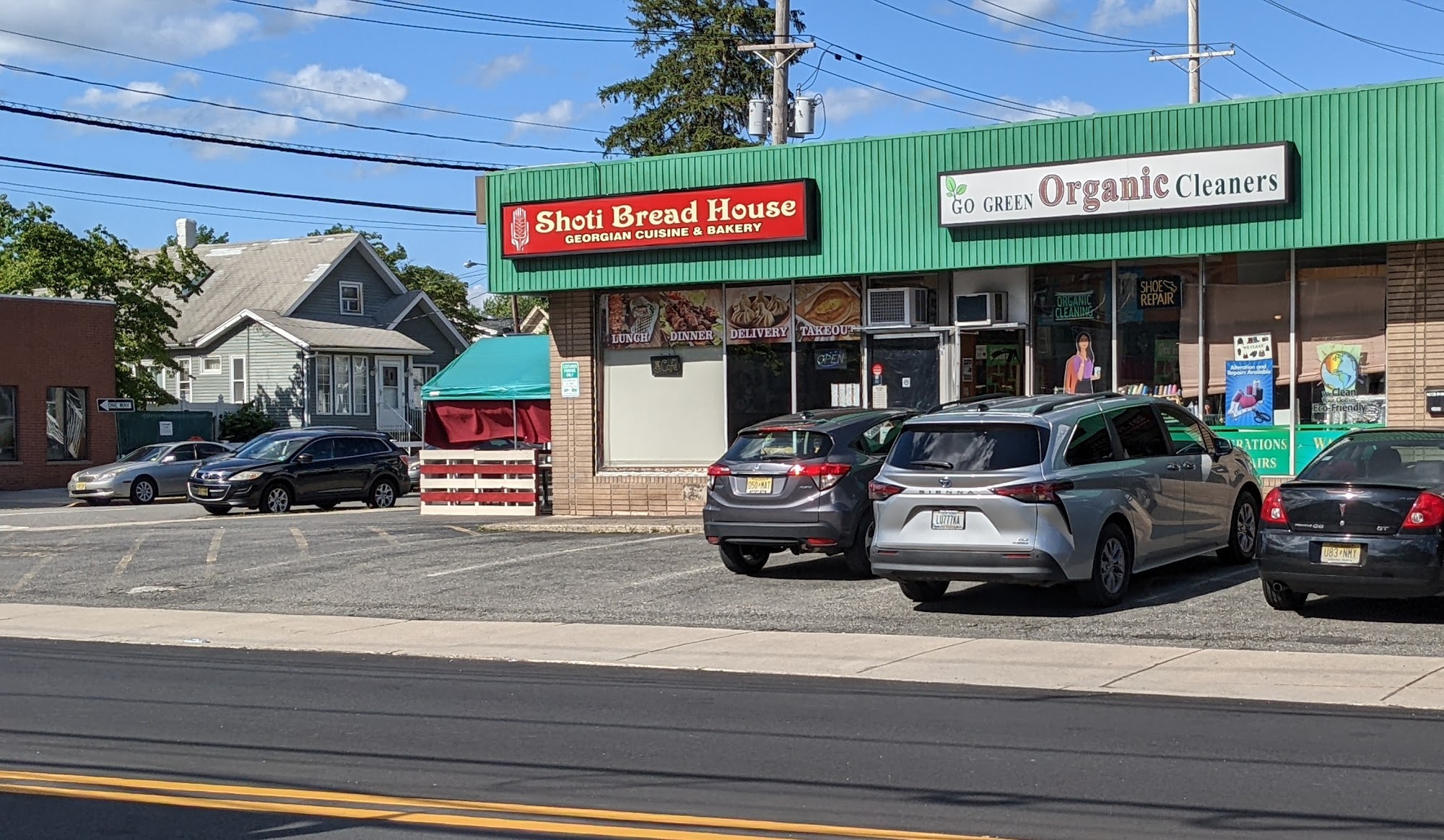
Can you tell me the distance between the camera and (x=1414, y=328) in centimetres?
1866

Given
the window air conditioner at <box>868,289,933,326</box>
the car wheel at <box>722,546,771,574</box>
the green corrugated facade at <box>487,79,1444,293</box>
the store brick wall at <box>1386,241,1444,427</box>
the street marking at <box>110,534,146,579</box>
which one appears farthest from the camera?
the window air conditioner at <box>868,289,933,326</box>

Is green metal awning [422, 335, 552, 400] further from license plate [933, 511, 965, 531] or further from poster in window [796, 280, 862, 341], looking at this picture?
license plate [933, 511, 965, 531]

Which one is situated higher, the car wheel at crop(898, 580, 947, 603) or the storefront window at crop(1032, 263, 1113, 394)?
the storefront window at crop(1032, 263, 1113, 394)

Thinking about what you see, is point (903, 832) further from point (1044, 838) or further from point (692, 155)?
point (692, 155)

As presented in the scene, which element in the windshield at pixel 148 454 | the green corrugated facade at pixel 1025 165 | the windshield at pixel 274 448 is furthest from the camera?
the windshield at pixel 148 454

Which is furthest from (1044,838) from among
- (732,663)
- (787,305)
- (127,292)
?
(127,292)

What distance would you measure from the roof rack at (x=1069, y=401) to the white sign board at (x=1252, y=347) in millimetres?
5375

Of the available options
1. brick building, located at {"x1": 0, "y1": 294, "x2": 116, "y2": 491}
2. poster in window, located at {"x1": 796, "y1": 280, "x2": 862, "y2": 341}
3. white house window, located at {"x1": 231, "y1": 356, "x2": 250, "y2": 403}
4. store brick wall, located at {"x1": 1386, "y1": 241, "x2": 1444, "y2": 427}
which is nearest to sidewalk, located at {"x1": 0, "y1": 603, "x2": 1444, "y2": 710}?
store brick wall, located at {"x1": 1386, "y1": 241, "x2": 1444, "y2": 427}

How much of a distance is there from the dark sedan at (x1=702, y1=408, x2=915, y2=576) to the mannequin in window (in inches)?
195

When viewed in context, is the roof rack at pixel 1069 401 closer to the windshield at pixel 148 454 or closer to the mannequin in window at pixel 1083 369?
the mannequin in window at pixel 1083 369

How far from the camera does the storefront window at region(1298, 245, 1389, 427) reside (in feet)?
62.3

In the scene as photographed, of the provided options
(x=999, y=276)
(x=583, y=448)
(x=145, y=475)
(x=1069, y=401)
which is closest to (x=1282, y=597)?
(x=1069, y=401)

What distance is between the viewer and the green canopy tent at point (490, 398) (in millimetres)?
27422

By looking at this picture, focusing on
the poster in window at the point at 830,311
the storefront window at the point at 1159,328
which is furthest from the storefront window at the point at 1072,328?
the poster in window at the point at 830,311
